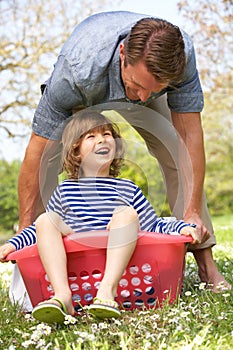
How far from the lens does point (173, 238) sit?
8.42 feet

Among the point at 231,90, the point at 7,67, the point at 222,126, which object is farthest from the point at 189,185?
the point at 222,126

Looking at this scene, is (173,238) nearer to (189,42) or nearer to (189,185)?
(189,185)

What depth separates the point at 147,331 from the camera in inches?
81.1

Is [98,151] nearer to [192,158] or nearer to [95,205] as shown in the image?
[95,205]

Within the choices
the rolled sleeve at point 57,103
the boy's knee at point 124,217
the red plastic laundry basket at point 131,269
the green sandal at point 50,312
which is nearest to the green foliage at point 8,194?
the rolled sleeve at point 57,103

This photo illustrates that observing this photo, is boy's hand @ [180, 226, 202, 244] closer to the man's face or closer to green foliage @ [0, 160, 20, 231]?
the man's face

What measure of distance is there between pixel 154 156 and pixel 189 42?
0.60m

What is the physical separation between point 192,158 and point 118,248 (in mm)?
803

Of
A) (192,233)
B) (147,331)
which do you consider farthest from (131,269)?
(147,331)

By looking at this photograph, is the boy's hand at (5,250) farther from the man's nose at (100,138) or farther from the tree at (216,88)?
the tree at (216,88)

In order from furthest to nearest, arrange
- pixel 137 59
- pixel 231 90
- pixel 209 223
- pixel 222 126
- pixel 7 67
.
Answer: pixel 222 126, pixel 231 90, pixel 7 67, pixel 209 223, pixel 137 59

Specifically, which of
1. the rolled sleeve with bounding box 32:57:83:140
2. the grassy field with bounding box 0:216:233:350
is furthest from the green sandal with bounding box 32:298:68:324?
the rolled sleeve with bounding box 32:57:83:140

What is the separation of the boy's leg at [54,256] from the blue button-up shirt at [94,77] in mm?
600

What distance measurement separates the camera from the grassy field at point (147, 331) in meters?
1.90
